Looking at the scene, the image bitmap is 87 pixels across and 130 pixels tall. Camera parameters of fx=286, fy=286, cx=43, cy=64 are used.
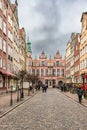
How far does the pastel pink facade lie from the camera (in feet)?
422

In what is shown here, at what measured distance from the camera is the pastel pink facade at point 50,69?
422 feet

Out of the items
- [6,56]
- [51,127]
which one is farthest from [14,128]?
[6,56]

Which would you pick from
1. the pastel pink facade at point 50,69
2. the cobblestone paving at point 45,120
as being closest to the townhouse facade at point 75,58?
the pastel pink facade at point 50,69

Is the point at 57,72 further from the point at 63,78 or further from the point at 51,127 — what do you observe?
the point at 51,127

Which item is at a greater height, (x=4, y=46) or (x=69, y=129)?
(x=4, y=46)

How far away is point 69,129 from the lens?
1094 cm

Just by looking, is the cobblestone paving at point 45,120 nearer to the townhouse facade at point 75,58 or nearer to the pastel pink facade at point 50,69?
the townhouse facade at point 75,58

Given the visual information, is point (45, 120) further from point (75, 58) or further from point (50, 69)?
point (50, 69)

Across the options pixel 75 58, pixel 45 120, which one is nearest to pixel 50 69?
pixel 75 58

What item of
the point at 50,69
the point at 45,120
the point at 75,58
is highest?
the point at 75,58

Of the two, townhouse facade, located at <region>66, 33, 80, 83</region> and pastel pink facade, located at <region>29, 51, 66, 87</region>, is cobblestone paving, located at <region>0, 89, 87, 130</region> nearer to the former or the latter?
townhouse facade, located at <region>66, 33, 80, 83</region>

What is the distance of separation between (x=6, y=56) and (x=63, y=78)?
262 feet

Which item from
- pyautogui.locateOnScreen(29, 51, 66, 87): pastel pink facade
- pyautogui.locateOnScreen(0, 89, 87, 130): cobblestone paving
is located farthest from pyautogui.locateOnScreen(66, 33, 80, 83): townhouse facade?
pyautogui.locateOnScreen(0, 89, 87, 130): cobblestone paving

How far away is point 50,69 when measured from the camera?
13012 centimetres
